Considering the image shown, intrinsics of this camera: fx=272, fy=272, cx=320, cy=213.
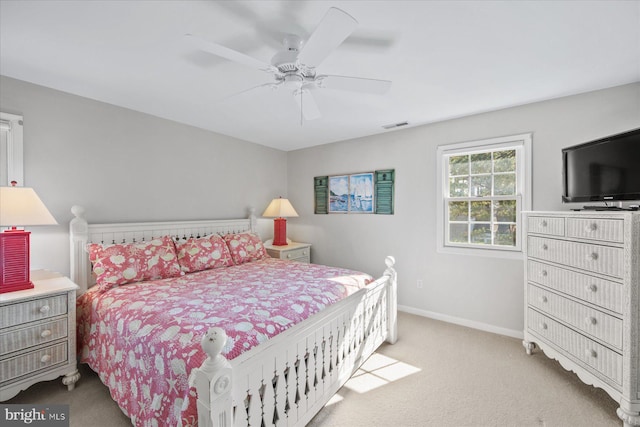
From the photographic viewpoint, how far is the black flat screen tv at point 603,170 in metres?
1.90

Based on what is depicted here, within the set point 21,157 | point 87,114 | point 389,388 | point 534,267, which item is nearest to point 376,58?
point 534,267

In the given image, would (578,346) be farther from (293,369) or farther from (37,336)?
(37,336)

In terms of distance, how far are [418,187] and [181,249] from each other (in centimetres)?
289

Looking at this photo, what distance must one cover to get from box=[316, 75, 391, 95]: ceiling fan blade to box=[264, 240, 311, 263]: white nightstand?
8.34 feet

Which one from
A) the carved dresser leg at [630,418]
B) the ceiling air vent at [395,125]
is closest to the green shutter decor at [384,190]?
the ceiling air vent at [395,125]

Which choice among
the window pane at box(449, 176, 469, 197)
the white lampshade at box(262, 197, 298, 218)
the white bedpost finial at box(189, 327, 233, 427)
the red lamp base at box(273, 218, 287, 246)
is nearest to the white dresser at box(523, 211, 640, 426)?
the window pane at box(449, 176, 469, 197)

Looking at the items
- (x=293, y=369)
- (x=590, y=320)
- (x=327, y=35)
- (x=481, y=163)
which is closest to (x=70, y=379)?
(x=293, y=369)

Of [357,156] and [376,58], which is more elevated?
[376,58]

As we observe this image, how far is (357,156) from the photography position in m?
4.05

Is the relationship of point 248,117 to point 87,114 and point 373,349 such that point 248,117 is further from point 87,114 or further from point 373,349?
point 373,349

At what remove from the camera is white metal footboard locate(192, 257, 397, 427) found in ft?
3.58

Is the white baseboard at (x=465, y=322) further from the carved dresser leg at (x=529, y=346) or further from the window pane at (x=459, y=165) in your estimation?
the window pane at (x=459, y=165)

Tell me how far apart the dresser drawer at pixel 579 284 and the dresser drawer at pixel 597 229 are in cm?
28

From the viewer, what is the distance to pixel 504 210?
302 centimetres
